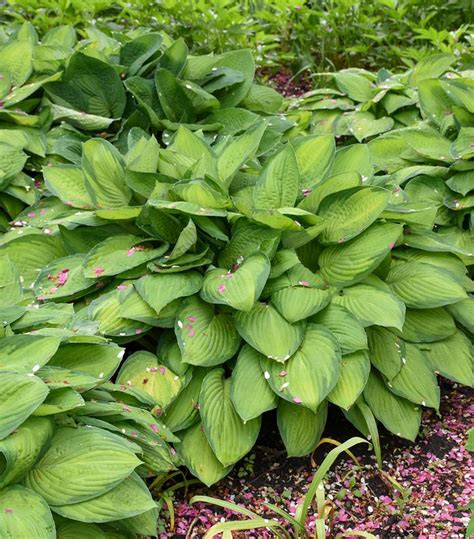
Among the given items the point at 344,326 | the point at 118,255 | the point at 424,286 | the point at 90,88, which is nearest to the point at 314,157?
the point at 424,286

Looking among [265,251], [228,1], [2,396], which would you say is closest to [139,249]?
[265,251]

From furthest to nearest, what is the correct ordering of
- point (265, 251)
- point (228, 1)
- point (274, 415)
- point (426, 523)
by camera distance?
point (228, 1) < point (274, 415) < point (265, 251) < point (426, 523)

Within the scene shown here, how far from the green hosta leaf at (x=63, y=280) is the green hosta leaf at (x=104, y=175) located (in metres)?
0.26

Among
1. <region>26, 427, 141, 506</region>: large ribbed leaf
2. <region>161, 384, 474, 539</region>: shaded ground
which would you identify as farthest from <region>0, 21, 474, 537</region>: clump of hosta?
<region>161, 384, 474, 539</region>: shaded ground

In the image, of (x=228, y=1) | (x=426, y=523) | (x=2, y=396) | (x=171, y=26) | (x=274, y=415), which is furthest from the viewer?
(x=171, y=26)

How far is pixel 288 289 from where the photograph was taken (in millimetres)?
3090

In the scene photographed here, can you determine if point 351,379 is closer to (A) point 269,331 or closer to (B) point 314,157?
(A) point 269,331

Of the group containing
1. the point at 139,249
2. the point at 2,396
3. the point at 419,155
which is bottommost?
the point at 419,155

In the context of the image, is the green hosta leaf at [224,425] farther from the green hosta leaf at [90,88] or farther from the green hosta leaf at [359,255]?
the green hosta leaf at [90,88]

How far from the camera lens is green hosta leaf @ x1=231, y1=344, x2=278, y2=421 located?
290cm

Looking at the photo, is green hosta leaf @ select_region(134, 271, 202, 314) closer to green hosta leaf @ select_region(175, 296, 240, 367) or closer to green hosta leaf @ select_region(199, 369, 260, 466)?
green hosta leaf @ select_region(175, 296, 240, 367)

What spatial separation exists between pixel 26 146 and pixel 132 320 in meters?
1.40

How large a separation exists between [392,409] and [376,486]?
314mm

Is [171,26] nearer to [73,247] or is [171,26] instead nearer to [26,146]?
[26,146]
